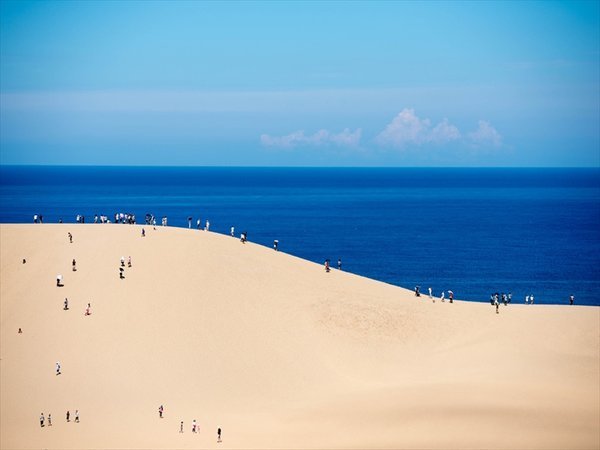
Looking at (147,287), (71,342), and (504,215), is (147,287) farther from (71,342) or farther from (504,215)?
(504,215)

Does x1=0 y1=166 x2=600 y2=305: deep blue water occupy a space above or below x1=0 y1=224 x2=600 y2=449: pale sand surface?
above

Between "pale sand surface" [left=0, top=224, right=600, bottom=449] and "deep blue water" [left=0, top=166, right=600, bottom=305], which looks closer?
"pale sand surface" [left=0, top=224, right=600, bottom=449]

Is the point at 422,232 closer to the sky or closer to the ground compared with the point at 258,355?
closer to the sky

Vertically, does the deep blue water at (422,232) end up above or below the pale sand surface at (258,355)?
above

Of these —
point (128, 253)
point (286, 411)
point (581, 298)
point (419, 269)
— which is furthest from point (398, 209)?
point (286, 411)

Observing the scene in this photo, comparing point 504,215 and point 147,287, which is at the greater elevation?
point 504,215

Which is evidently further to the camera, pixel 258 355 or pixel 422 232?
pixel 422 232

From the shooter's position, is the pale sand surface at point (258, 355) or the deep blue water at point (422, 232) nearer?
the pale sand surface at point (258, 355)

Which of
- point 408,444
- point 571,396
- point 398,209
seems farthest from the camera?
point 398,209
